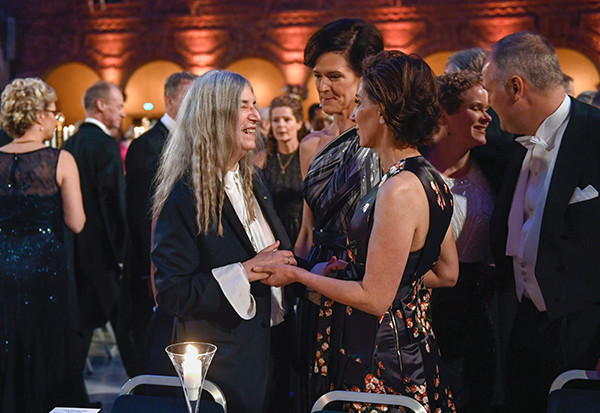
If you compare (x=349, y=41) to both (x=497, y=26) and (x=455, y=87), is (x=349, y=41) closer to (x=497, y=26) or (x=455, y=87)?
(x=455, y=87)

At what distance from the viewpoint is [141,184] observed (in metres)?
4.27

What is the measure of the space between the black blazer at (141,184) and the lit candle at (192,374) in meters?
2.79

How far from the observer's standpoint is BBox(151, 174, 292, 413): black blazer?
2.08m

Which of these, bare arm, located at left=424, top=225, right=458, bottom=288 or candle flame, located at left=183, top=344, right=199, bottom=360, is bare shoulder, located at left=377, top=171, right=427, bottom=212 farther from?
candle flame, located at left=183, top=344, right=199, bottom=360

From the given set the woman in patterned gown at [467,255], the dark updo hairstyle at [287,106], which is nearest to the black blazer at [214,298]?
the woman in patterned gown at [467,255]

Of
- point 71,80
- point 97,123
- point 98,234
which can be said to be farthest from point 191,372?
point 71,80

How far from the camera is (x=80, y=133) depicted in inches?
193

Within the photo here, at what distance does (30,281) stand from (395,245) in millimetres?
2686

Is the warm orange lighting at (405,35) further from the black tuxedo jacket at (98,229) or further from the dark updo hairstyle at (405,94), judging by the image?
the dark updo hairstyle at (405,94)

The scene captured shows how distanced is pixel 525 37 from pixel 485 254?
3.10ft

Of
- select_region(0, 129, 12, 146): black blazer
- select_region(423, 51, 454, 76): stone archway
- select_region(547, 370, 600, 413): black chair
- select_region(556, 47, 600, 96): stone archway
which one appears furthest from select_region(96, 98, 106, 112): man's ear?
select_region(556, 47, 600, 96): stone archway

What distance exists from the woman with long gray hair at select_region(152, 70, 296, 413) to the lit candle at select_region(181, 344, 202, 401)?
60 cm

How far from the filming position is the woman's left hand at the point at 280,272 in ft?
6.88

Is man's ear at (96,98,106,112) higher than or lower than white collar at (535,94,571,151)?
higher
